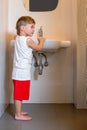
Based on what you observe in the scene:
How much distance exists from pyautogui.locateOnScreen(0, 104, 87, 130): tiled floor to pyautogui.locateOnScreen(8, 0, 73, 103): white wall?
0.14 metres

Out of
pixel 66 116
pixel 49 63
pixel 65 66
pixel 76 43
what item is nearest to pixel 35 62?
pixel 49 63

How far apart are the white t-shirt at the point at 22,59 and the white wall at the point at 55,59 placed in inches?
25.5

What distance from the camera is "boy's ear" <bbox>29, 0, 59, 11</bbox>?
270cm

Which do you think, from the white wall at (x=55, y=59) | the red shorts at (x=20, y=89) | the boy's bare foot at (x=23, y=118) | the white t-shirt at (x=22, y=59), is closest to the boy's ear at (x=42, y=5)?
the white wall at (x=55, y=59)

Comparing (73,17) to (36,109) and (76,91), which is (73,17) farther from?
(36,109)

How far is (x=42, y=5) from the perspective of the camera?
8.89ft

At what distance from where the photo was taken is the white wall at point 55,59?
8.95 ft

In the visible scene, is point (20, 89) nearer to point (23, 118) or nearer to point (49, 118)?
point (23, 118)

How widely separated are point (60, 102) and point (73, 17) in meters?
0.90

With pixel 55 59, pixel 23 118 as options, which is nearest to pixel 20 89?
pixel 23 118

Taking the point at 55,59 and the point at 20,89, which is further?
the point at 55,59

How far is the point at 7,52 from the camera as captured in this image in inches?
102

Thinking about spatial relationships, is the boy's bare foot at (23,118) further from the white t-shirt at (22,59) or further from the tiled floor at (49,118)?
the white t-shirt at (22,59)

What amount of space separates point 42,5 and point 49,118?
48.3 inches
